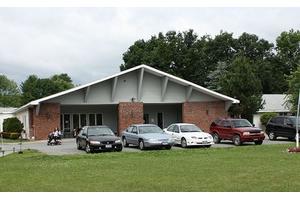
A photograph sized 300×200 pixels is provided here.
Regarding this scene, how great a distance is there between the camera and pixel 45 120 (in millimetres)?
40375

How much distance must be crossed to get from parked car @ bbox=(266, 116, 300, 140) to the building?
1015 centimetres

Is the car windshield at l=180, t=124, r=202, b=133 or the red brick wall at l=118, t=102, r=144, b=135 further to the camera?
the red brick wall at l=118, t=102, r=144, b=135

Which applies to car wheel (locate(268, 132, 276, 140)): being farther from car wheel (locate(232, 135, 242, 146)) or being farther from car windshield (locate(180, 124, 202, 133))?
car windshield (locate(180, 124, 202, 133))

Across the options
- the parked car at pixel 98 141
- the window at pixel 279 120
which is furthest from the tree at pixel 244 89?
the parked car at pixel 98 141

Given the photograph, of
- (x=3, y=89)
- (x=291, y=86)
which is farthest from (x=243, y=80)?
(x=3, y=89)

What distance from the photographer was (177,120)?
48.7 m

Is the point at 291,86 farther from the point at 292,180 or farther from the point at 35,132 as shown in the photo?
the point at 292,180

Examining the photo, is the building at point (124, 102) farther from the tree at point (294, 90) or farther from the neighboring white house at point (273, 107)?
the neighboring white house at point (273, 107)

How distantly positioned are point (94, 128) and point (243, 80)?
26.2m

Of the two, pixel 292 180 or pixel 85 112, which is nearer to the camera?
pixel 292 180

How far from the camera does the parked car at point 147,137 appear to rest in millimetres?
25828

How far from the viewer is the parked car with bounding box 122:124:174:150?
2583 centimetres

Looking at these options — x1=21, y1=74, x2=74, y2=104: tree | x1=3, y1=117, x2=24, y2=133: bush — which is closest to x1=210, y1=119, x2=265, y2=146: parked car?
x1=3, y1=117, x2=24, y2=133: bush

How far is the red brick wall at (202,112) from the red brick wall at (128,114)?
3995mm
